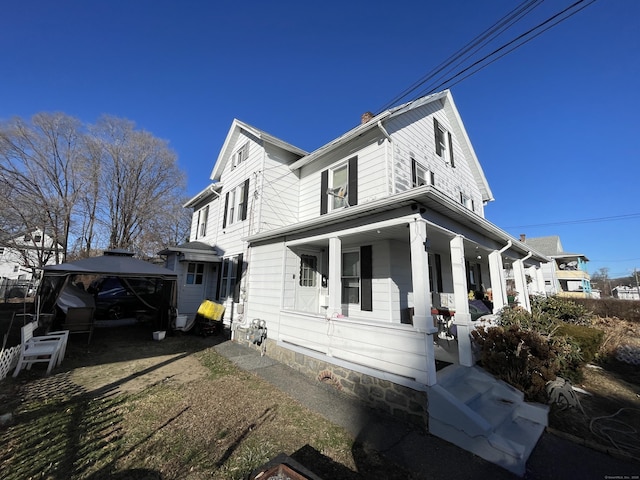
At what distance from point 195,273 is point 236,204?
12.3 feet

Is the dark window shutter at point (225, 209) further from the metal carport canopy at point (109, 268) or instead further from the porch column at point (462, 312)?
the porch column at point (462, 312)

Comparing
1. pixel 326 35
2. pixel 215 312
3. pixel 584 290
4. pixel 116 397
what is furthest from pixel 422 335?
pixel 584 290

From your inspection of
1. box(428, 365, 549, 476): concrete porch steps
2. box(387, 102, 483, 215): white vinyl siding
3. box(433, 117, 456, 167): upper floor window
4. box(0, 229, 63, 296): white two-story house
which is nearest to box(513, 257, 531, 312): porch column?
box(387, 102, 483, 215): white vinyl siding

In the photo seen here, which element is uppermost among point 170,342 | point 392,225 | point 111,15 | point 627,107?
point 111,15

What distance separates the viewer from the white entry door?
7645 mm

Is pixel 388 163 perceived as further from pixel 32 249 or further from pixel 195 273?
pixel 32 249

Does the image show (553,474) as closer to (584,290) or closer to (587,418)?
(587,418)

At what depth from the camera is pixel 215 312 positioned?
31.8ft

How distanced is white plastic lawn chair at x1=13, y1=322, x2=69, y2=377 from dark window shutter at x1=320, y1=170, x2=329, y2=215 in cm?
756

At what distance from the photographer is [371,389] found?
14.7 ft

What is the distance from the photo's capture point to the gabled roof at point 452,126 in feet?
23.7

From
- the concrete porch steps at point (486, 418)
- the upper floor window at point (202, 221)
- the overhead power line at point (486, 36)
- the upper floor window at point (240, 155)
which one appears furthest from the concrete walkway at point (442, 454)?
the upper floor window at point (202, 221)

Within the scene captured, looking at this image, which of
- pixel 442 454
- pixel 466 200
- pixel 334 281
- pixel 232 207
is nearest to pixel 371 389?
pixel 442 454

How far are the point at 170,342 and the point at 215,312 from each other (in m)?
1.68
